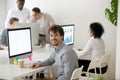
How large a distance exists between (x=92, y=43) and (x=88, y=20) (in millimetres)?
1398

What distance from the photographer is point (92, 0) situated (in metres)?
5.17

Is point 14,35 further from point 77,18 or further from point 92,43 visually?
point 77,18

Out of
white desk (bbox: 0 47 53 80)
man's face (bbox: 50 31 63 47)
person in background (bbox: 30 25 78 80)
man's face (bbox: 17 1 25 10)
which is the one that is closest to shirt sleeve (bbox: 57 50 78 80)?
person in background (bbox: 30 25 78 80)

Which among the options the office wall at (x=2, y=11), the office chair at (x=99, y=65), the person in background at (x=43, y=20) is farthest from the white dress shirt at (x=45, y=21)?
the office chair at (x=99, y=65)

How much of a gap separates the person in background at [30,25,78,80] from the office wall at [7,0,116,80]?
2.38 meters

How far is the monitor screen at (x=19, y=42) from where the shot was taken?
9.71 ft

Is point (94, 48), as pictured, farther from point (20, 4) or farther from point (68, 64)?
point (20, 4)

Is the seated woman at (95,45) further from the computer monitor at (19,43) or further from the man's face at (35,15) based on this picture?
the man's face at (35,15)

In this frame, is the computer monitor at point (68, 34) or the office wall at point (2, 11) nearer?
the computer monitor at point (68, 34)

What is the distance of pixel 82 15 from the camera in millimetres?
5309

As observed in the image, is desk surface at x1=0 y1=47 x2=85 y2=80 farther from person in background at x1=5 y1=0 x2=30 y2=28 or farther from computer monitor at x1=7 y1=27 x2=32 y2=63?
person in background at x1=5 y1=0 x2=30 y2=28

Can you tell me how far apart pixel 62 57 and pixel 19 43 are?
1.94 feet

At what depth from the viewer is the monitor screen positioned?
9.71 ft

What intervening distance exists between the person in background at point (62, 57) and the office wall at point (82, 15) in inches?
93.8
